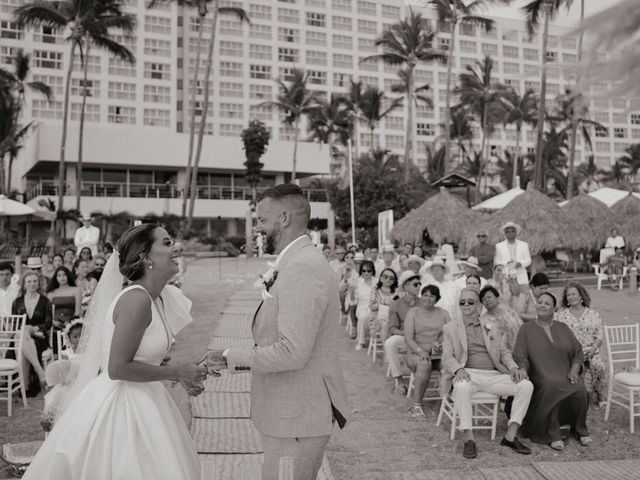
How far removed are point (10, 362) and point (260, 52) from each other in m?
59.4

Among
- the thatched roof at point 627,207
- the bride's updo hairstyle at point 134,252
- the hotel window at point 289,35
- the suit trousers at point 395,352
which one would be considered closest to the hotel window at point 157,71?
the hotel window at point 289,35

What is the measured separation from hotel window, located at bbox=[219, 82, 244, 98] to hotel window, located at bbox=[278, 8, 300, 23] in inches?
334

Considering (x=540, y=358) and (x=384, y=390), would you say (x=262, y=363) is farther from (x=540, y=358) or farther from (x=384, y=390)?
(x=384, y=390)

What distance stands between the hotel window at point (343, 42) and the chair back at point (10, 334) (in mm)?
62740

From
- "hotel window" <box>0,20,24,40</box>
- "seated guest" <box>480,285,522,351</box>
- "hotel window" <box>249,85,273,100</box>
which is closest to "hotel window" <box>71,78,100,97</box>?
"hotel window" <box>0,20,24,40</box>

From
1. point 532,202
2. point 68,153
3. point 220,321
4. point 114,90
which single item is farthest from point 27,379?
point 114,90

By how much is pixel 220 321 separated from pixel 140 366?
892 cm

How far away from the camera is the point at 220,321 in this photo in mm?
11367

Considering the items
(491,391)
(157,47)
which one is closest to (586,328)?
(491,391)

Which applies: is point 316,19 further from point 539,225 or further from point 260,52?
point 539,225

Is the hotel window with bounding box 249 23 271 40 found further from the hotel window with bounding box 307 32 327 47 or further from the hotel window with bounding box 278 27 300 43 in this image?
the hotel window with bounding box 307 32 327 47

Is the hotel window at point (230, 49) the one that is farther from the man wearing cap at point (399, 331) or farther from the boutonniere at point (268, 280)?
the boutonniere at point (268, 280)

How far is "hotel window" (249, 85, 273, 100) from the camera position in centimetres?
6162

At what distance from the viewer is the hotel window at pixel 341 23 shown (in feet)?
217
